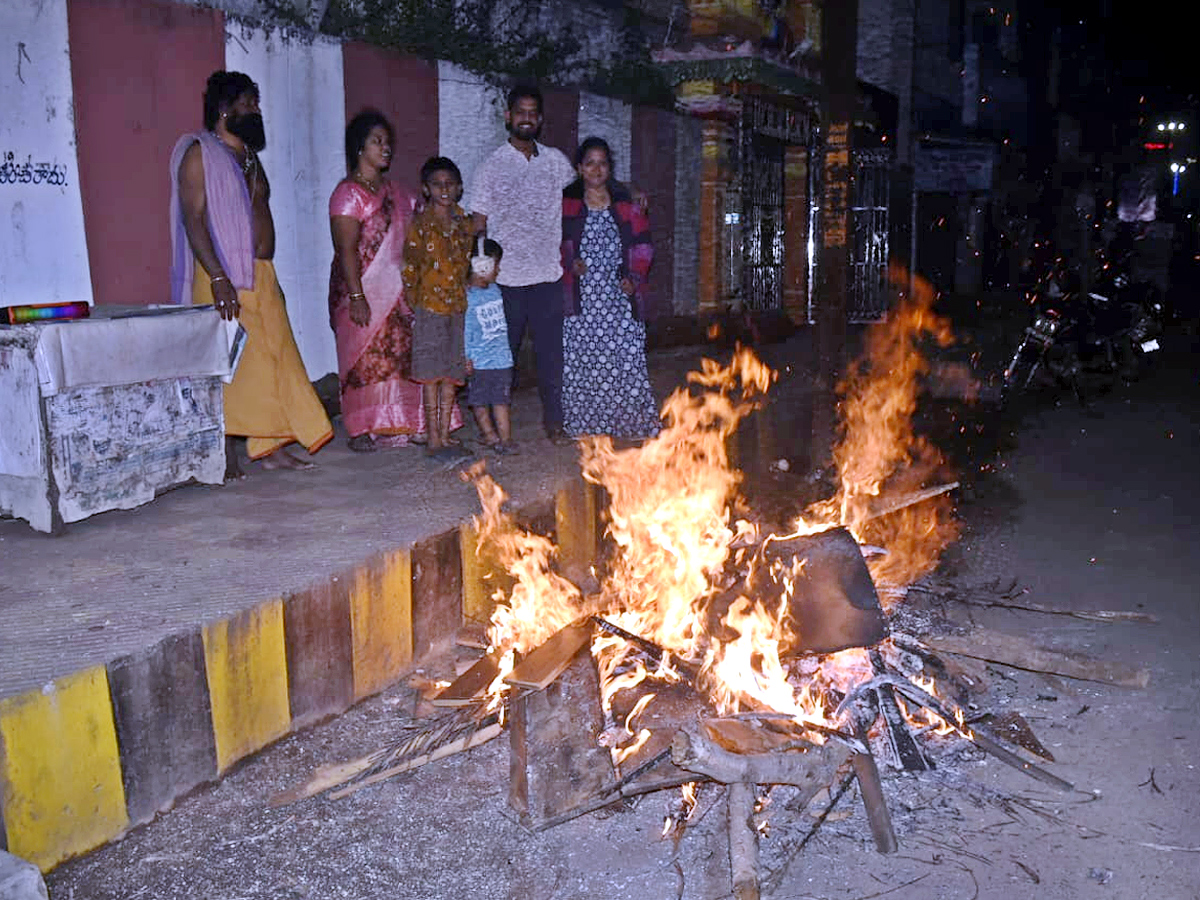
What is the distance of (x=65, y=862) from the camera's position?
10.2ft

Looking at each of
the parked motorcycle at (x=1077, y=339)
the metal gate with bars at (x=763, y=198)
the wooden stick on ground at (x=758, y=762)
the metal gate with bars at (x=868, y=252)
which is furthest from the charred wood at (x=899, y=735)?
the metal gate with bars at (x=868, y=252)

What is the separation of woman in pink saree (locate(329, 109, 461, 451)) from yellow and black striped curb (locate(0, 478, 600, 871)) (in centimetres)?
185

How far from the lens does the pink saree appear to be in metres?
6.41

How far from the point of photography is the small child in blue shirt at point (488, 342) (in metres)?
6.55

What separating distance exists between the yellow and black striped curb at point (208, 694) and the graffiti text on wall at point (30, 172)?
2.92 meters

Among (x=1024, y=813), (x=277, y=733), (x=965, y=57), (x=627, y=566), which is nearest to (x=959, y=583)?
(x=627, y=566)

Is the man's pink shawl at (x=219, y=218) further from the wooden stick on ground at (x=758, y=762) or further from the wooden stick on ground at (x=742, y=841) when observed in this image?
the wooden stick on ground at (x=742, y=841)

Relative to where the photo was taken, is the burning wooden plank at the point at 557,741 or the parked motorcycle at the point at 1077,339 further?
the parked motorcycle at the point at 1077,339

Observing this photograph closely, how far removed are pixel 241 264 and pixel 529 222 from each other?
1854 millimetres

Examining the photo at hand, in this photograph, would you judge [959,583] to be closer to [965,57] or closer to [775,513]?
[775,513]

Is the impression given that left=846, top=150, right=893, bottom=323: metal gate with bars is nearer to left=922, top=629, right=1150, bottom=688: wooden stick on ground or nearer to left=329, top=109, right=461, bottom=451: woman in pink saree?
left=329, top=109, right=461, bottom=451: woman in pink saree

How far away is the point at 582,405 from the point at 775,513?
58.0 inches

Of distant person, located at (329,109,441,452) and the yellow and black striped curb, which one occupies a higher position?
distant person, located at (329,109,441,452)

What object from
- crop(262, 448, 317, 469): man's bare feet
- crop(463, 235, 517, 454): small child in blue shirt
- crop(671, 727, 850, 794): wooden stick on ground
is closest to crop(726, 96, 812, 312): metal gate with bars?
crop(463, 235, 517, 454): small child in blue shirt
